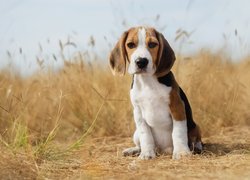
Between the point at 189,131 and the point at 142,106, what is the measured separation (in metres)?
0.62

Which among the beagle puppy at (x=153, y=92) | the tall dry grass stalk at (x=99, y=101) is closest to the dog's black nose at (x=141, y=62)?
the beagle puppy at (x=153, y=92)

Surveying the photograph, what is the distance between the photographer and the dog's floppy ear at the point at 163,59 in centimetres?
566

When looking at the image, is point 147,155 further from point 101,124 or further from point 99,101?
point 99,101

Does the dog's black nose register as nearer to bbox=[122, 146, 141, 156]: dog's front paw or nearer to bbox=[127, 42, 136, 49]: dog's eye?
bbox=[127, 42, 136, 49]: dog's eye

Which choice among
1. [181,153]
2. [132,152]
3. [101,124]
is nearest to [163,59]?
[181,153]

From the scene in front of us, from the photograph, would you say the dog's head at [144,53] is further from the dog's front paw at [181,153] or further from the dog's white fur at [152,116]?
the dog's front paw at [181,153]

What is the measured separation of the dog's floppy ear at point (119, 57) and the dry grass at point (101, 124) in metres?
0.47

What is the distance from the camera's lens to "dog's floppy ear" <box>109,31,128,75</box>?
582cm

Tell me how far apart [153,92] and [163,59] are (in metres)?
0.34

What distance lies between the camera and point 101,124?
8.45 metres

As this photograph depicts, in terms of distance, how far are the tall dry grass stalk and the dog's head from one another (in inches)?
88.1

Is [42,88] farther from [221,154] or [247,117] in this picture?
[221,154]

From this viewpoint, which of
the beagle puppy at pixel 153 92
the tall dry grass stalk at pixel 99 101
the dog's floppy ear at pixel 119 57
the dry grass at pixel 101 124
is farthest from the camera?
the tall dry grass stalk at pixel 99 101

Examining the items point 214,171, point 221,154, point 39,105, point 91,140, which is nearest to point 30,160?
point 214,171
